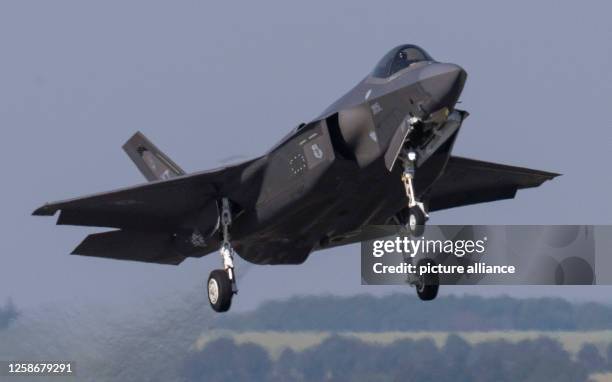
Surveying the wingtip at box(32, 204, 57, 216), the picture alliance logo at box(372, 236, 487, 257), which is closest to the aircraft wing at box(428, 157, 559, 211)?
the picture alliance logo at box(372, 236, 487, 257)

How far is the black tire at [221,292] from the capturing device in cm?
3206

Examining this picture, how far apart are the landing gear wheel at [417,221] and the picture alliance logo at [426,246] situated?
3.19 meters

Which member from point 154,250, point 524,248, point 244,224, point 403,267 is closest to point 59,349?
point 154,250

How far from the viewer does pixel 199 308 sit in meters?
35.3

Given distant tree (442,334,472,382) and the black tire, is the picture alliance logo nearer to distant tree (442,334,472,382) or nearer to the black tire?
distant tree (442,334,472,382)

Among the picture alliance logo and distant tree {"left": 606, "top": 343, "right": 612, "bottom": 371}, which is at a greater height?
the picture alliance logo

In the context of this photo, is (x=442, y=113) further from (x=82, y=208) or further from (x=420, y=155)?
(x=82, y=208)

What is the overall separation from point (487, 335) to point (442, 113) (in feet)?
25.1

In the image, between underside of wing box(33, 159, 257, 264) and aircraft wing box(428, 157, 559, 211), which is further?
aircraft wing box(428, 157, 559, 211)

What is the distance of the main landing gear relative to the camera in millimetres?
32094

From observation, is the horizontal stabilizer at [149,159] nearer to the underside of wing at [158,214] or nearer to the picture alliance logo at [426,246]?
the underside of wing at [158,214]

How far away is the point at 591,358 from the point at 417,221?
7124 mm

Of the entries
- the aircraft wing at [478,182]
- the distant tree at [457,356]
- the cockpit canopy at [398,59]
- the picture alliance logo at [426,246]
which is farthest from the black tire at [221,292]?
the distant tree at [457,356]

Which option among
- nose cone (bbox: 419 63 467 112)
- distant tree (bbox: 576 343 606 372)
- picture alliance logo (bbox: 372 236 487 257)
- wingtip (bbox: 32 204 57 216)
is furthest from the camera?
distant tree (bbox: 576 343 606 372)
